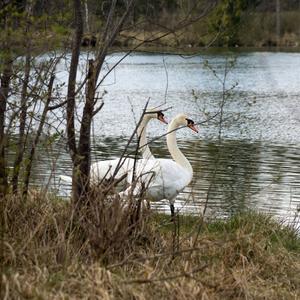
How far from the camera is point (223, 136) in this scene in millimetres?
17500

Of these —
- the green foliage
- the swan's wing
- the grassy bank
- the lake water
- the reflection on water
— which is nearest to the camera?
the grassy bank

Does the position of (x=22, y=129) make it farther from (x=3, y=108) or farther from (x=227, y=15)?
(x=227, y=15)

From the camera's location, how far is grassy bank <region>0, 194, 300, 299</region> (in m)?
4.74

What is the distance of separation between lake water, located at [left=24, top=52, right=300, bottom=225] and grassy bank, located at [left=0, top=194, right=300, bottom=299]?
47 centimetres

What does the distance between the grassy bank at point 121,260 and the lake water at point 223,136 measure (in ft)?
1.53

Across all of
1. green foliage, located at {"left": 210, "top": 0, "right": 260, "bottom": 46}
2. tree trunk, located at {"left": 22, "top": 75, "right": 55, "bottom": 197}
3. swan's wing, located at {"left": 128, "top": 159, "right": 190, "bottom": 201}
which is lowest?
swan's wing, located at {"left": 128, "top": 159, "right": 190, "bottom": 201}

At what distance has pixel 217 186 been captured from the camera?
11398mm

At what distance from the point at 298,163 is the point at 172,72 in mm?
23417

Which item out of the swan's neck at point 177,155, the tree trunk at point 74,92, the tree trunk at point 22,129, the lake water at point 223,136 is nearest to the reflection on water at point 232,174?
the lake water at point 223,136

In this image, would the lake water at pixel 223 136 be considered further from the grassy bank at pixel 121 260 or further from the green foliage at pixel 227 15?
the grassy bank at pixel 121 260

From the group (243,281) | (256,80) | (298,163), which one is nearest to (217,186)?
(298,163)

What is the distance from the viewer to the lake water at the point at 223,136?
9680 mm

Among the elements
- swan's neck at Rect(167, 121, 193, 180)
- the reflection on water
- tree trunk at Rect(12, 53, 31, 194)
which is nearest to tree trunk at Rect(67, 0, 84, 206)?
tree trunk at Rect(12, 53, 31, 194)

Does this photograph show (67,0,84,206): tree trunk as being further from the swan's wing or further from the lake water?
the swan's wing
